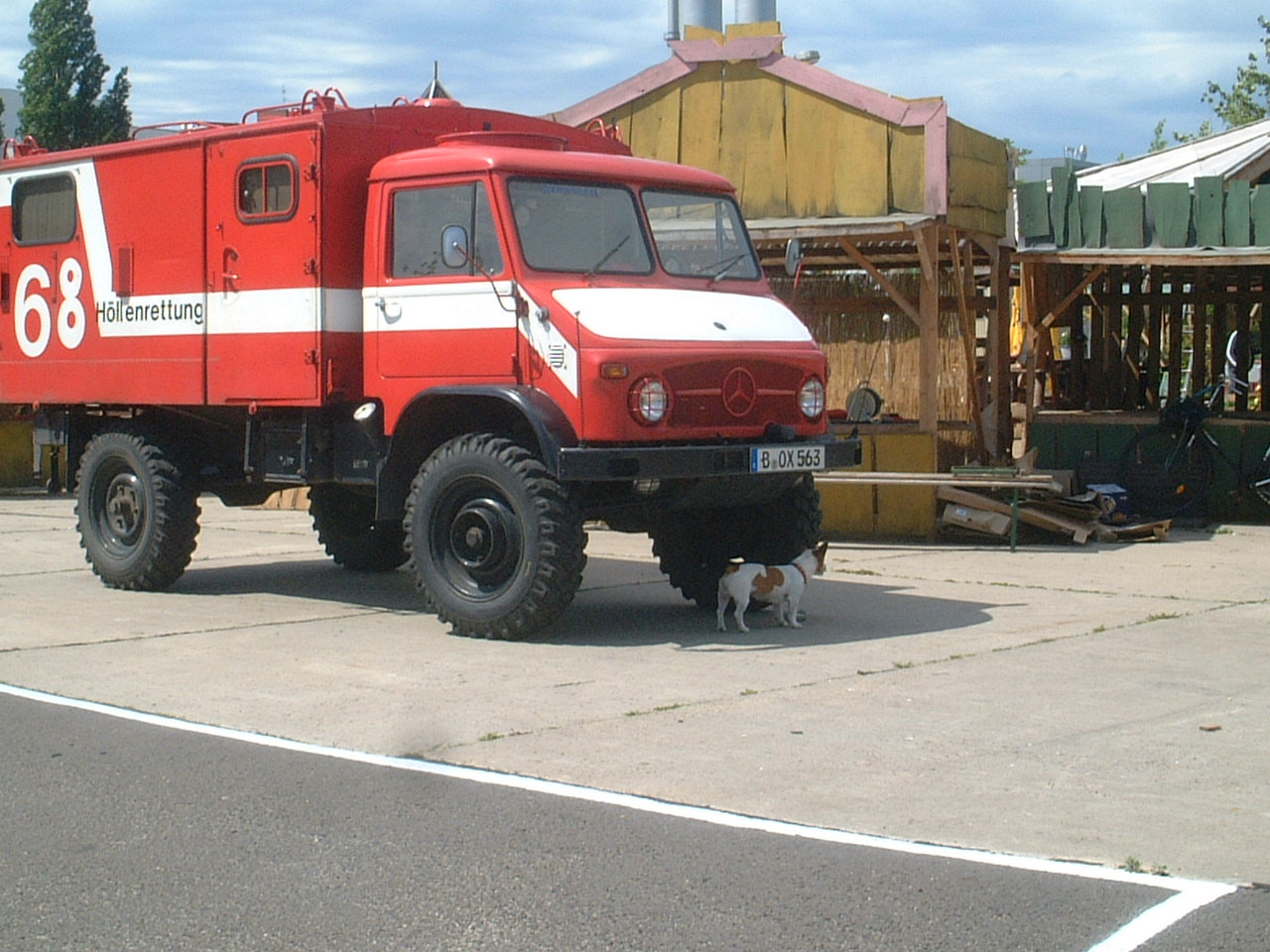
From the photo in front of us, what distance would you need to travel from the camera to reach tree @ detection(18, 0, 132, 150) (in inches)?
1663

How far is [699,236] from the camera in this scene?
1045 cm

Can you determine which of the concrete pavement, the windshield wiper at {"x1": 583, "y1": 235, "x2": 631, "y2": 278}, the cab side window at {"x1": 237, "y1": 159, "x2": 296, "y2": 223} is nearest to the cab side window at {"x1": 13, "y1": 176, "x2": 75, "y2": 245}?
the cab side window at {"x1": 237, "y1": 159, "x2": 296, "y2": 223}

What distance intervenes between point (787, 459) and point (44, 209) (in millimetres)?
6127

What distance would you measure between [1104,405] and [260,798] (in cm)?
1485

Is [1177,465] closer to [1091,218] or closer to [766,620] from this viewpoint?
[1091,218]

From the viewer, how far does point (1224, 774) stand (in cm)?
651

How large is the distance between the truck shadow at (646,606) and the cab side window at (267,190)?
104 inches

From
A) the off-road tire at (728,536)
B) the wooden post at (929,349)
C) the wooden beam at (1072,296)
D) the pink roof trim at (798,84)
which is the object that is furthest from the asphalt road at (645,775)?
the wooden beam at (1072,296)

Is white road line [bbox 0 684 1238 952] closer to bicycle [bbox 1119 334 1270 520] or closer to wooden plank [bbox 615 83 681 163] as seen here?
wooden plank [bbox 615 83 681 163]

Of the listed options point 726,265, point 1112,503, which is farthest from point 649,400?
point 1112,503

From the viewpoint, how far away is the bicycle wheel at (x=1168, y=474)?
1605cm

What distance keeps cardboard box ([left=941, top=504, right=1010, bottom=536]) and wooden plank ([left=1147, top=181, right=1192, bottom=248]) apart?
122 inches

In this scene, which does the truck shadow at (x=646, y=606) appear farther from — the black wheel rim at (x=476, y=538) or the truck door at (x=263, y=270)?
the truck door at (x=263, y=270)

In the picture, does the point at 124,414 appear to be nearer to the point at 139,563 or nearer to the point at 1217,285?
the point at 139,563
